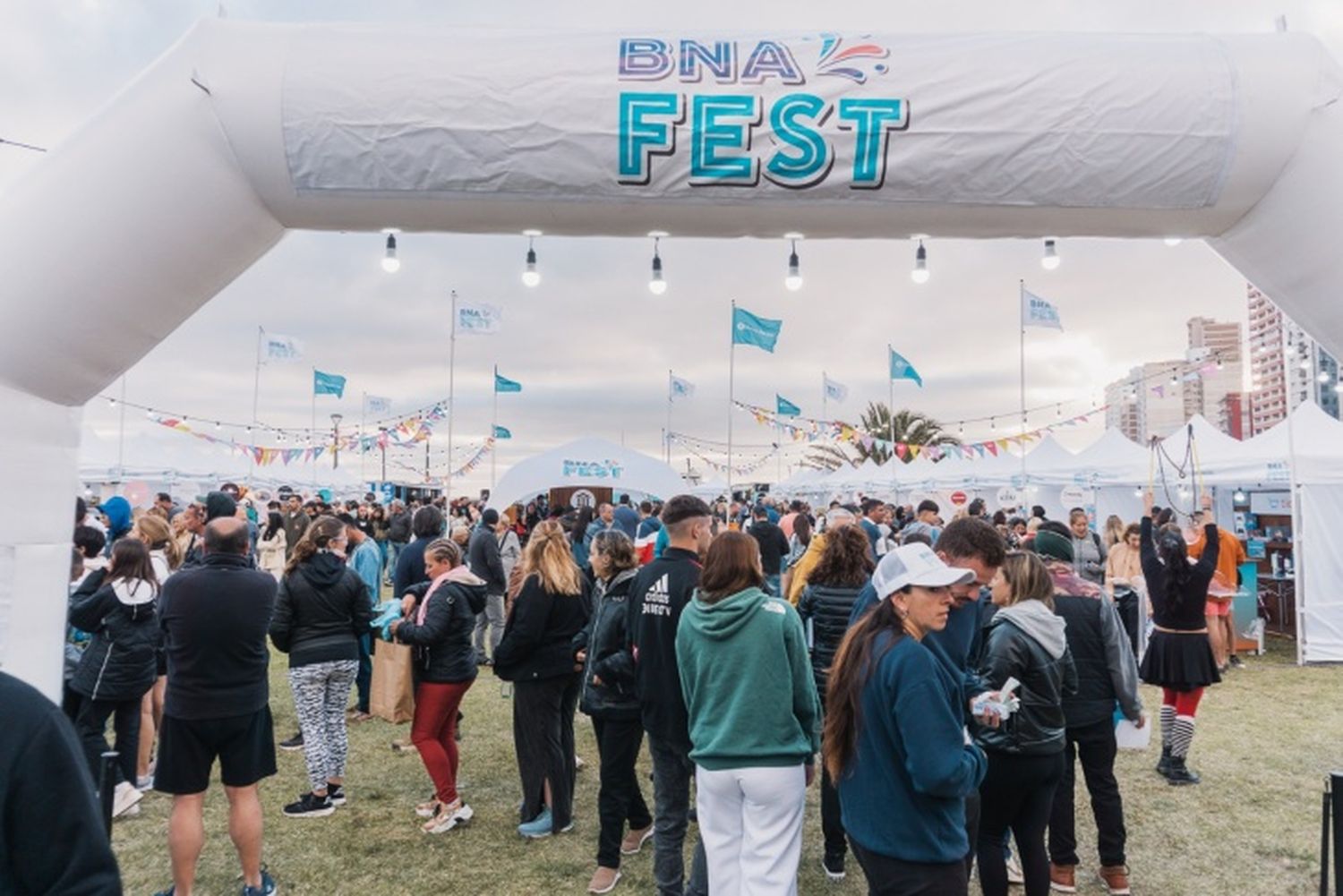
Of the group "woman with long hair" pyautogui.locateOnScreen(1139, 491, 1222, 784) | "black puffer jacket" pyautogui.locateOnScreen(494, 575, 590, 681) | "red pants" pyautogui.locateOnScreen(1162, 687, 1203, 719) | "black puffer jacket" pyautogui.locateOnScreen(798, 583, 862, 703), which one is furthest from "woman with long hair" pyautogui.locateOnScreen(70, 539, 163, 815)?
"red pants" pyautogui.locateOnScreen(1162, 687, 1203, 719)

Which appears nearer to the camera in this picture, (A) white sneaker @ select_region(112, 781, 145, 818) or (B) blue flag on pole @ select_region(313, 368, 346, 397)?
(A) white sneaker @ select_region(112, 781, 145, 818)

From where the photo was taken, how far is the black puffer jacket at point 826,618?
439 centimetres

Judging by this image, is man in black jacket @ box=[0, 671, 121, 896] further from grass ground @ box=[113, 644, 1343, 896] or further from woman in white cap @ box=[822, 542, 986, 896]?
grass ground @ box=[113, 644, 1343, 896]

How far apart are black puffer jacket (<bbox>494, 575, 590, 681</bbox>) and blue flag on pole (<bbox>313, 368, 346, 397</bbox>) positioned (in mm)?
24470

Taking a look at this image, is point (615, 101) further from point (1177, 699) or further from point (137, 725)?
point (1177, 699)

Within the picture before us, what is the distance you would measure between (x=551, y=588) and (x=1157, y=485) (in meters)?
13.4

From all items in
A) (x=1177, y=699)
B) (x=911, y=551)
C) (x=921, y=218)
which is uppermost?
(x=921, y=218)

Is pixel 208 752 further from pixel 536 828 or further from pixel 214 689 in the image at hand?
pixel 536 828

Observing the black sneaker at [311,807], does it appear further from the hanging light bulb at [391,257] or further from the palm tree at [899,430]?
the palm tree at [899,430]

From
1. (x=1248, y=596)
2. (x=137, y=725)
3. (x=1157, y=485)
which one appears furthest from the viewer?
(x=1157, y=485)

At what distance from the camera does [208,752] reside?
3877mm

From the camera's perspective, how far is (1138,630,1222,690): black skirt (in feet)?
18.5

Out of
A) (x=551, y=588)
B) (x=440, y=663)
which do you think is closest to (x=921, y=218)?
(x=551, y=588)

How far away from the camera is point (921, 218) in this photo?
3.65 metres
